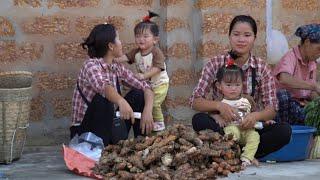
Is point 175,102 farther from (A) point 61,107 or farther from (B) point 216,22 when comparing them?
(A) point 61,107

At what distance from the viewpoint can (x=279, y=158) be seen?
5473 mm

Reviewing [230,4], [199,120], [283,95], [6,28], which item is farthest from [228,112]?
[6,28]

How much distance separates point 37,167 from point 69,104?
3.27 ft

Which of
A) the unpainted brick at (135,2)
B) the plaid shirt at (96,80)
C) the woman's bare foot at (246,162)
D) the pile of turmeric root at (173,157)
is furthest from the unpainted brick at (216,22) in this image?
the woman's bare foot at (246,162)

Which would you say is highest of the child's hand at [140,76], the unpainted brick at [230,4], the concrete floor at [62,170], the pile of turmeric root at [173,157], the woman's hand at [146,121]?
the unpainted brick at [230,4]

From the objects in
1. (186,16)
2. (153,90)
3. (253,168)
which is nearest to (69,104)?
(153,90)

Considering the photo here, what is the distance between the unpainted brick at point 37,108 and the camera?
6047 millimetres

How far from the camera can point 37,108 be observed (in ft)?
19.9

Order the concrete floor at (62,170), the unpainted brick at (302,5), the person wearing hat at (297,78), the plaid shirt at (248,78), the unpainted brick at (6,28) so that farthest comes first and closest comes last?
the unpainted brick at (302,5), the person wearing hat at (297,78), the unpainted brick at (6,28), the plaid shirt at (248,78), the concrete floor at (62,170)

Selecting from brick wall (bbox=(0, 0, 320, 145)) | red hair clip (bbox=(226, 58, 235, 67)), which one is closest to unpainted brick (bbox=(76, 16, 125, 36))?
brick wall (bbox=(0, 0, 320, 145))

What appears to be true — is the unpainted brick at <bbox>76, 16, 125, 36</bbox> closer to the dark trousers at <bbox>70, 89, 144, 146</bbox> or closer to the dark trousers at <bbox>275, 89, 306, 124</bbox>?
the dark trousers at <bbox>70, 89, 144, 146</bbox>

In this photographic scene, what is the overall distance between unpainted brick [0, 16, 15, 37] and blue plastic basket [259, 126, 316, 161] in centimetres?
250

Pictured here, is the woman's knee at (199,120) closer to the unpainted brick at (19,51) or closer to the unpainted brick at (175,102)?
the unpainted brick at (175,102)

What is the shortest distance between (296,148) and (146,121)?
1273mm
